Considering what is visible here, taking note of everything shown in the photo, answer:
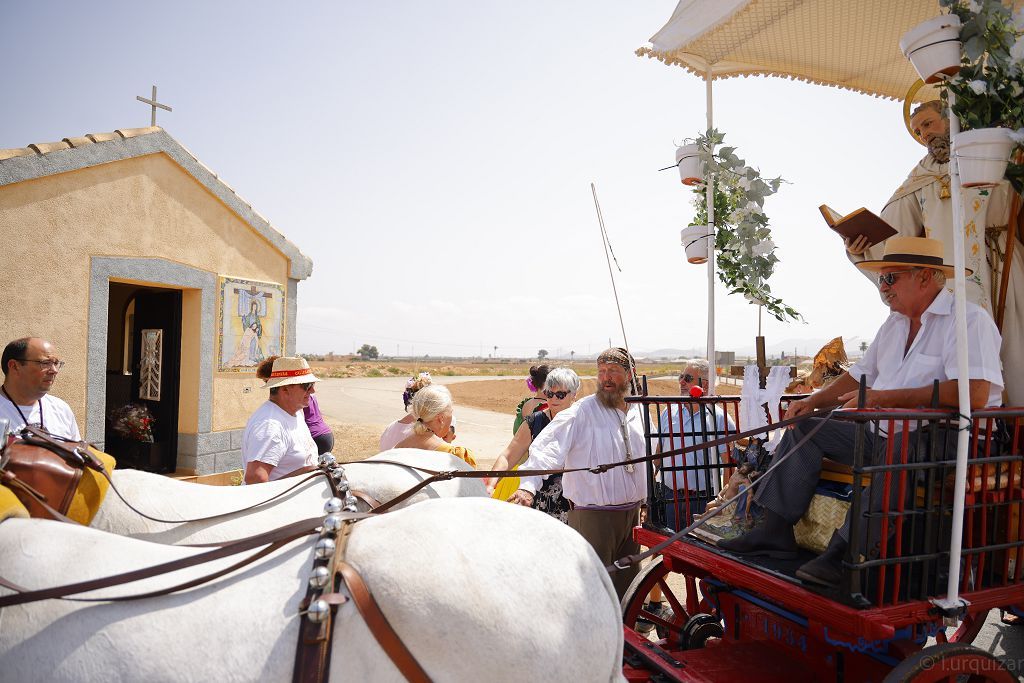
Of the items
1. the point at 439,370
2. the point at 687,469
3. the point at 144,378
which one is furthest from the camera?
the point at 439,370

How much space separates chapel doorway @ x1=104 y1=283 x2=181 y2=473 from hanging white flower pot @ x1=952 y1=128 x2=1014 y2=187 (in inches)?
344

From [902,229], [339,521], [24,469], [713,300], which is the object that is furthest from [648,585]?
[24,469]

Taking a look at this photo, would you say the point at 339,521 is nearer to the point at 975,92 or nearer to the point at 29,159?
the point at 975,92

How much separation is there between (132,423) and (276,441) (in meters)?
5.50

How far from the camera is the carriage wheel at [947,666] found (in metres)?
2.24

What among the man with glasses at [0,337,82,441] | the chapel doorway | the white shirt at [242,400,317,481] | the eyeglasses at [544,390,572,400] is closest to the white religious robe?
the eyeglasses at [544,390,572,400]

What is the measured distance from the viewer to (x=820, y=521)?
2.81 m

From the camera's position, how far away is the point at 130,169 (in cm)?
730

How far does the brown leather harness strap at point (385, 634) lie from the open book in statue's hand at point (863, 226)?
3364 millimetres

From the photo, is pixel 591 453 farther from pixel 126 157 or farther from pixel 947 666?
pixel 126 157

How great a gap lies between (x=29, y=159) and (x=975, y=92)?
26.4 ft

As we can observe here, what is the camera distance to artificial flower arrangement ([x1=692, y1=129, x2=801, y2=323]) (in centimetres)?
422

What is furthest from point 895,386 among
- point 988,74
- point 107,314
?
point 107,314

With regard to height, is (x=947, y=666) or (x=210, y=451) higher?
(x=947, y=666)
